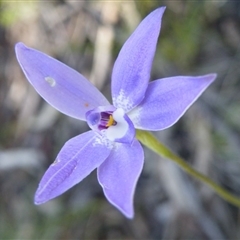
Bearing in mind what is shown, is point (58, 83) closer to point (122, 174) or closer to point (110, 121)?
point (110, 121)

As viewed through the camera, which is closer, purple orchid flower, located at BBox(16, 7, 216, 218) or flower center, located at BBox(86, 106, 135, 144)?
purple orchid flower, located at BBox(16, 7, 216, 218)

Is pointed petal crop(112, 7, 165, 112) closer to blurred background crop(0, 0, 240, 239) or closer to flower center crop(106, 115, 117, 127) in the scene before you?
flower center crop(106, 115, 117, 127)

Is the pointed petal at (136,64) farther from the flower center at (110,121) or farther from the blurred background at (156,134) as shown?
the blurred background at (156,134)

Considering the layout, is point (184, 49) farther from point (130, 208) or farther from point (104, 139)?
point (130, 208)

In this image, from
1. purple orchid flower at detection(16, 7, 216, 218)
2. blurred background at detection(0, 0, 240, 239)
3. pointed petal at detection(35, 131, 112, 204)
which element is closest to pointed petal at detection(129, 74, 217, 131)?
purple orchid flower at detection(16, 7, 216, 218)

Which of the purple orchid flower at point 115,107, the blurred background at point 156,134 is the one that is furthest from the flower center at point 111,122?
the blurred background at point 156,134

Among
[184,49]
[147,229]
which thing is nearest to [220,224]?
[147,229]
